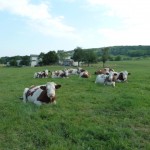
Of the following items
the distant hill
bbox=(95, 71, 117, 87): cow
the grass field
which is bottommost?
the grass field

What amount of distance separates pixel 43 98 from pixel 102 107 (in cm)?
268

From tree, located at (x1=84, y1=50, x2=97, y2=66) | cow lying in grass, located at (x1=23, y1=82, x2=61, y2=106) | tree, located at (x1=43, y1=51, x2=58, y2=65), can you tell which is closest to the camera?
cow lying in grass, located at (x1=23, y1=82, x2=61, y2=106)

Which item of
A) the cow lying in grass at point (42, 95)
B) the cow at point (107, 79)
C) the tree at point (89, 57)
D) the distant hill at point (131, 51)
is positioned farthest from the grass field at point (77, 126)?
the distant hill at point (131, 51)

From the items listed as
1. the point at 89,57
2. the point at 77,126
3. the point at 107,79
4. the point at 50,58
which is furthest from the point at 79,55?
the point at 77,126

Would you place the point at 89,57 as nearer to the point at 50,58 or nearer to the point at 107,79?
the point at 50,58

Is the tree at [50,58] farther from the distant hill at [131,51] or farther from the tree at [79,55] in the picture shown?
the distant hill at [131,51]

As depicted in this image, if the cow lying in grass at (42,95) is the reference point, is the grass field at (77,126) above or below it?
below

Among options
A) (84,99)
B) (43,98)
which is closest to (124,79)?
(84,99)

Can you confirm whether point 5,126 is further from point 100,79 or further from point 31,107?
point 100,79

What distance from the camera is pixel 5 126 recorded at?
31.8 feet

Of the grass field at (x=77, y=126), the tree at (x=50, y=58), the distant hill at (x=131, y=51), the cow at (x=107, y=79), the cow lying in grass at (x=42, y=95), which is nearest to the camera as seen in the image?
the grass field at (x=77, y=126)

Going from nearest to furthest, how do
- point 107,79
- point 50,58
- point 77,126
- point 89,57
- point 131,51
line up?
point 77,126, point 107,79, point 89,57, point 50,58, point 131,51

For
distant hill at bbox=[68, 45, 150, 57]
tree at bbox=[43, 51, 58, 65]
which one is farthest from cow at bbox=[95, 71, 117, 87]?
distant hill at bbox=[68, 45, 150, 57]

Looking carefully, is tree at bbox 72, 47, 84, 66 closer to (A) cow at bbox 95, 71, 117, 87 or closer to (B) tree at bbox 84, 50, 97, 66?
(B) tree at bbox 84, 50, 97, 66
